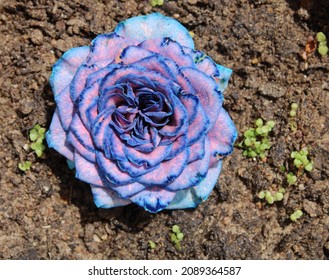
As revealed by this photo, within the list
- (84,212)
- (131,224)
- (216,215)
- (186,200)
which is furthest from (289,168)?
(84,212)

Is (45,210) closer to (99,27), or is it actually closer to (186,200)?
(186,200)

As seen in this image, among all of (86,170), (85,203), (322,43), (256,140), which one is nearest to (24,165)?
(85,203)

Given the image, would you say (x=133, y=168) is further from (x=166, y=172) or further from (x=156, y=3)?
(x=156, y=3)

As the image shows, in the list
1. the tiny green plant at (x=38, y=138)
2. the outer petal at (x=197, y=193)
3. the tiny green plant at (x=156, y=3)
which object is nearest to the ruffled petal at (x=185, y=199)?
the outer petal at (x=197, y=193)

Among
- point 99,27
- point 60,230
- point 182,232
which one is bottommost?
point 60,230

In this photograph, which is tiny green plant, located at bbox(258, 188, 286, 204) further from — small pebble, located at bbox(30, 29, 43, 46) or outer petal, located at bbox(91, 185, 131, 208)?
small pebble, located at bbox(30, 29, 43, 46)

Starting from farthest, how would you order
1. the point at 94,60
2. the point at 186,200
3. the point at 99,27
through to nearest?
the point at 99,27
the point at 186,200
the point at 94,60
